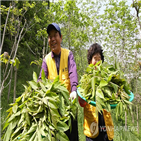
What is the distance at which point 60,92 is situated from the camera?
119 centimetres

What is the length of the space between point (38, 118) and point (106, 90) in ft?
2.34

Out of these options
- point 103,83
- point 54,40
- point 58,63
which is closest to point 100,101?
point 103,83

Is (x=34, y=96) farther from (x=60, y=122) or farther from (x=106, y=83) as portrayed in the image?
(x=106, y=83)

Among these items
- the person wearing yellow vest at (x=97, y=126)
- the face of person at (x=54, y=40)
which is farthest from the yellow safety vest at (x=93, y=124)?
the face of person at (x=54, y=40)

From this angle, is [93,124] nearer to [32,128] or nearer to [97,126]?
[97,126]

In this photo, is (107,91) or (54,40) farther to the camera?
(54,40)

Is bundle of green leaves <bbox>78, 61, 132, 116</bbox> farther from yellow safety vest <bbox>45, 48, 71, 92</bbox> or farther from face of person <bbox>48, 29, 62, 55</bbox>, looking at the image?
face of person <bbox>48, 29, 62, 55</bbox>

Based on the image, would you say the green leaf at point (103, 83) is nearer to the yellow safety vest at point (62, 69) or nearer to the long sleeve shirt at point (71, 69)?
the long sleeve shirt at point (71, 69)

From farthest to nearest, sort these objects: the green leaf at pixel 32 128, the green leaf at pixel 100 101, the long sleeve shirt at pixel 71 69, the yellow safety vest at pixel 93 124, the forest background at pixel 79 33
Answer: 1. the forest background at pixel 79 33
2. the long sleeve shirt at pixel 71 69
3. the yellow safety vest at pixel 93 124
4. the green leaf at pixel 100 101
5. the green leaf at pixel 32 128

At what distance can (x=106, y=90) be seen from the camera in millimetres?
1231

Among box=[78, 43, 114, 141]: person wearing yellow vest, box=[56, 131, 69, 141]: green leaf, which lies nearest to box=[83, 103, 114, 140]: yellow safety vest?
box=[78, 43, 114, 141]: person wearing yellow vest

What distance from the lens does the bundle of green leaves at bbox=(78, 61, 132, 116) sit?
1171mm

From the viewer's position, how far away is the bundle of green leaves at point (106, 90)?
3.84ft

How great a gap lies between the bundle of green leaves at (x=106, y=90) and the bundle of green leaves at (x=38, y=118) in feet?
0.97
